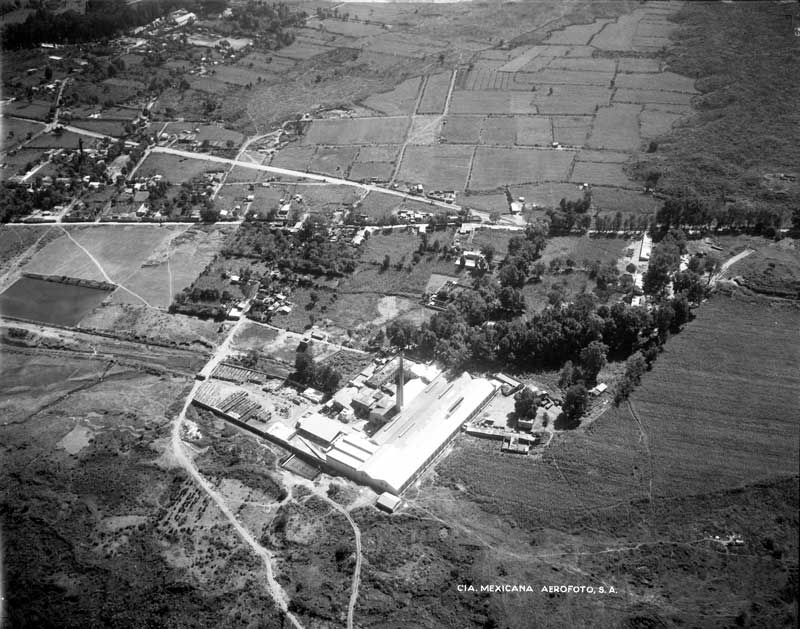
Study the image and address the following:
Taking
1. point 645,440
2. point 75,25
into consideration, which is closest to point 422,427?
point 645,440

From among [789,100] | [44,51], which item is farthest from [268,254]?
[44,51]

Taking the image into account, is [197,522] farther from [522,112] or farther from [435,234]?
[522,112]

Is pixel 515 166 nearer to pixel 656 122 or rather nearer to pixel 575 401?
pixel 656 122

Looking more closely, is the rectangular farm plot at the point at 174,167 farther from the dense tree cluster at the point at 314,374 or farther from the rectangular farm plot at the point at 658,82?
the rectangular farm plot at the point at 658,82

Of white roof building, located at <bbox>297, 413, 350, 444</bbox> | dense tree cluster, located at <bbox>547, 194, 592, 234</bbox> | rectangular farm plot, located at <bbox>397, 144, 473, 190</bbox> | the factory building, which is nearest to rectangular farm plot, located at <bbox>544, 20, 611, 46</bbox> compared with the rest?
rectangular farm plot, located at <bbox>397, 144, 473, 190</bbox>

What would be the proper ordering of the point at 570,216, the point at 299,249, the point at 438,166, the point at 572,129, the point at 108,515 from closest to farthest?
the point at 108,515, the point at 299,249, the point at 570,216, the point at 438,166, the point at 572,129

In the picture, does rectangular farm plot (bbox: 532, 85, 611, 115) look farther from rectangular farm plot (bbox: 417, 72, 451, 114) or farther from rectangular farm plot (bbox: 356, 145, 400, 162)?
rectangular farm plot (bbox: 356, 145, 400, 162)
